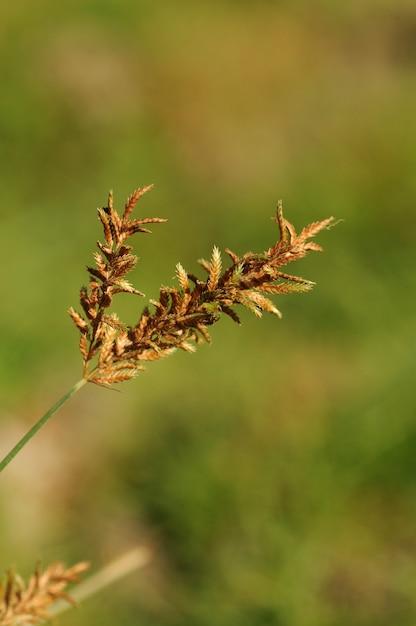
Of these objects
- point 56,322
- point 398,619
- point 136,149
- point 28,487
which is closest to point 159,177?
point 136,149

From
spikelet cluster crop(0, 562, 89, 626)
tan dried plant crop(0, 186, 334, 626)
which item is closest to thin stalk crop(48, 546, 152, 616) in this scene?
spikelet cluster crop(0, 562, 89, 626)

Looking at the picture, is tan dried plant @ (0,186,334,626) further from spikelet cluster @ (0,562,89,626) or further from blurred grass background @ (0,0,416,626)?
blurred grass background @ (0,0,416,626)

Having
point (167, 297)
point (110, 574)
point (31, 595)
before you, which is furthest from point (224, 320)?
point (167, 297)

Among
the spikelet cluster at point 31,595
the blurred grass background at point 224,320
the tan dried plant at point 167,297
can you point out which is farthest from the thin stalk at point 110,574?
the blurred grass background at point 224,320

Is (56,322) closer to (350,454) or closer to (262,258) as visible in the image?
(350,454)

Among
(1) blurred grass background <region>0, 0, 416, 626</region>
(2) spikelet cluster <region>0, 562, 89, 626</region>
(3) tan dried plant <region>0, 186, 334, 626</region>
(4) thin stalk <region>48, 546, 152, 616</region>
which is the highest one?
(1) blurred grass background <region>0, 0, 416, 626</region>

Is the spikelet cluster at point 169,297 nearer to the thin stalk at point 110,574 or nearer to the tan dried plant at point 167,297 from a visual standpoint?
the tan dried plant at point 167,297

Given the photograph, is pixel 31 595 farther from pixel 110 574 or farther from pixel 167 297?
pixel 167 297
